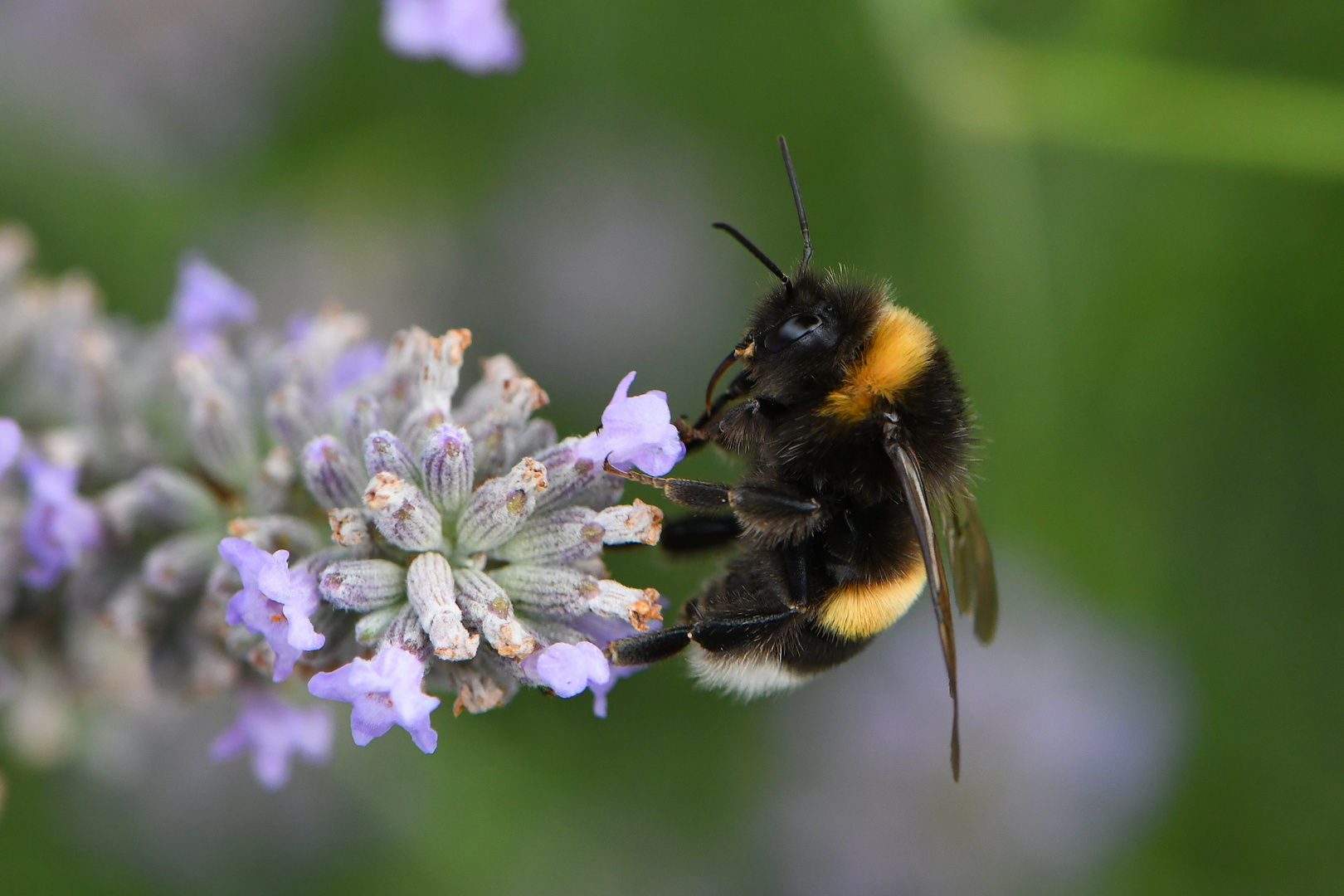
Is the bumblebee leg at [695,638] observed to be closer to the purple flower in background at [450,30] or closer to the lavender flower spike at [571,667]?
the lavender flower spike at [571,667]

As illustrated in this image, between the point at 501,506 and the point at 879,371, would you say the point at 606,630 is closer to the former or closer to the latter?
the point at 501,506

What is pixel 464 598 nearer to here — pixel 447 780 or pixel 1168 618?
pixel 447 780

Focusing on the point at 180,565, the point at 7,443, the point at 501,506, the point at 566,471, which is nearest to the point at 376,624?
the point at 501,506

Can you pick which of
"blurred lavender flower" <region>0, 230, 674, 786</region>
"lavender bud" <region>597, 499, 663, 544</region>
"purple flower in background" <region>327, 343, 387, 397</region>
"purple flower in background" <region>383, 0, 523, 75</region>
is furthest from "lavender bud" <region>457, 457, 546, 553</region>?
"purple flower in background" <region>383, 0, 523, 75</region>

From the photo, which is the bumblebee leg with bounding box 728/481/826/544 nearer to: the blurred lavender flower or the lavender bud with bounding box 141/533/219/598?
the blurred lavender flower

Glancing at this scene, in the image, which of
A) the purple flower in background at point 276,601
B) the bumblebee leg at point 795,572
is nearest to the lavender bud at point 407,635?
the purple flower in background at point 276,601

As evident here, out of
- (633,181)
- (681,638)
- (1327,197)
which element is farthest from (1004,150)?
(681,638)

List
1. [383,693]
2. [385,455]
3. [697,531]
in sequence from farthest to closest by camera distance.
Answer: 1. [697,531]
2. [385,455]
3. [383,693]
